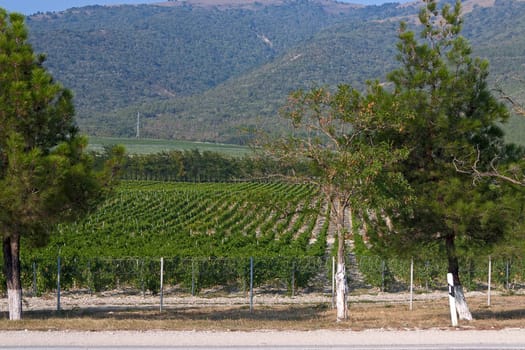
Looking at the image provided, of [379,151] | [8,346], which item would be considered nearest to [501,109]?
[379,151]

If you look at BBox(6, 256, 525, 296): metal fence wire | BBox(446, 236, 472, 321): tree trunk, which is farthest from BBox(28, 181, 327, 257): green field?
BBox(446, 236, 472, 321): tree trunk

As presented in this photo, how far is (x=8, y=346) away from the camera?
12016mm

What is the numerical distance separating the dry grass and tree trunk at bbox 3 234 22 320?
31 centimetres

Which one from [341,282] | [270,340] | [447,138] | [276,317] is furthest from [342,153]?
[276,317]

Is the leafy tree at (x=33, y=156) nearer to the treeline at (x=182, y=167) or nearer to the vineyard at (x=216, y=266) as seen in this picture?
the vineyard at (x=216, y=266)

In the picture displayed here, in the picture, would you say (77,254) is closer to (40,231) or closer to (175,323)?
(40,231)

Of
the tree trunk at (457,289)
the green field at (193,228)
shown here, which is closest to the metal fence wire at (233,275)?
the green field at (193,228)

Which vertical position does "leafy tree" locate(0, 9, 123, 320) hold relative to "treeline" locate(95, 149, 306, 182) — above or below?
below

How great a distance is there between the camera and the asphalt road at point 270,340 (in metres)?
12.2

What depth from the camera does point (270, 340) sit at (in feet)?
42.3

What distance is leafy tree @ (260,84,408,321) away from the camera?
16.4 meters

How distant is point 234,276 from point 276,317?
9.18 m

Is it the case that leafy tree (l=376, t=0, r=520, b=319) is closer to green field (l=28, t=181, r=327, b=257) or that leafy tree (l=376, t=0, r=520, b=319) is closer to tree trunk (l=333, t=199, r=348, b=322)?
tree trunk (l=333, t=199, r=348, b=322)

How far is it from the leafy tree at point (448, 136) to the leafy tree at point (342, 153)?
1.00m
